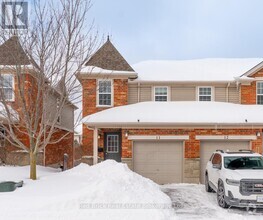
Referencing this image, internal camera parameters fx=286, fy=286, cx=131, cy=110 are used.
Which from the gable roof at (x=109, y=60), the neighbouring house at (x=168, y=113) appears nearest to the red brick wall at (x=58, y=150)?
the neighbouring house at (x=168, y=113)

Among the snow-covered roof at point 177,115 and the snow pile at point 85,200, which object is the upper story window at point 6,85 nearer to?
the snow pile at point 85,200

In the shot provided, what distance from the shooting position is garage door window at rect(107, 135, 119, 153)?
16625mm

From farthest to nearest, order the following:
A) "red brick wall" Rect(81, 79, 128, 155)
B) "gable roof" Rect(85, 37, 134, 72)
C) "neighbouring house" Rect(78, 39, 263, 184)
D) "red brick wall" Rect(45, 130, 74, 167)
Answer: "red brick wall" Rect(45, 130, 74, 167) < "gable roof" Rect(85, 37, 134, 72) < "red brick wall" Rect(81, 79, 128, 155) < "neighbouring house" Rect(78, 39, 263, 184)

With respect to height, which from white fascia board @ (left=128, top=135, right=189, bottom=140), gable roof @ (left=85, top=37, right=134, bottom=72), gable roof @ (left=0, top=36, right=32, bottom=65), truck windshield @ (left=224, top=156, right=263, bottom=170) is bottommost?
truck windshield @ (left=224, top=156, right=263, bottom=170)

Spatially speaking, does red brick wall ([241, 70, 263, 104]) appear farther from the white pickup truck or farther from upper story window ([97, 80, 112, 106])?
upper story window ([97, 80, 112, 106])

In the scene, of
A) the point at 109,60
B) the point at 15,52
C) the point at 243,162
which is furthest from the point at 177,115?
the point at 15,52

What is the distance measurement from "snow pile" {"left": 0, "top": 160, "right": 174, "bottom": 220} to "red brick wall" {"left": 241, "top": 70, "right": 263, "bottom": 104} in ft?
33.3

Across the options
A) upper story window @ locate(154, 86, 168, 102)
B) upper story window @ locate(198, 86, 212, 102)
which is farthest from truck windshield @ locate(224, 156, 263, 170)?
upper story window @ locate(154, 86, 168, 102)

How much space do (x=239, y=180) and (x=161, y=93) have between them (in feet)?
31.7

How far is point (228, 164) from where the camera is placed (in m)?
10.5

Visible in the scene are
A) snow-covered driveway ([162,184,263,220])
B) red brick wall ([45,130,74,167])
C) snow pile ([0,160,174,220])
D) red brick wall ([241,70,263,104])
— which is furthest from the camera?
red brick wall ([45,130,74,167])

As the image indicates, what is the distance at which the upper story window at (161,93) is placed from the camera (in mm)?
18000

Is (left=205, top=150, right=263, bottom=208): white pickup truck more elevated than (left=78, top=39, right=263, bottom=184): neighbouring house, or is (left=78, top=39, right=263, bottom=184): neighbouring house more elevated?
(left=78, top=39, right=263, bottom=184): neighbouring house

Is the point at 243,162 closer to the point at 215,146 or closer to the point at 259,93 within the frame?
the point at 215,146
